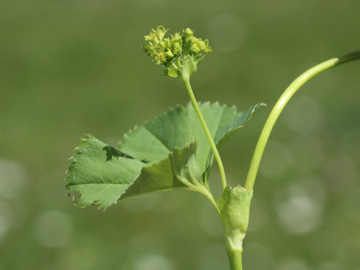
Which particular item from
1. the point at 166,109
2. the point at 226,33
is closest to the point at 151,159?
the point at 166,109

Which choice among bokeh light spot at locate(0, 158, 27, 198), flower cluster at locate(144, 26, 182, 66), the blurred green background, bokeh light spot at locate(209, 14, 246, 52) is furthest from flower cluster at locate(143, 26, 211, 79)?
bokeh light spot at locate(209, 14, 246, 52)

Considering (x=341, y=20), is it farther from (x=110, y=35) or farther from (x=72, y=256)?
(x=72, y=256)

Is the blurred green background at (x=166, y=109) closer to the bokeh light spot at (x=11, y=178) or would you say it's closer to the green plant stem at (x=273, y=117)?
the bokeh light spot at (x=11, y=178)

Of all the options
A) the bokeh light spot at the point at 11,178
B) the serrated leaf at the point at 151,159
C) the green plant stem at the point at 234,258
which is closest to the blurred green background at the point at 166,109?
the bokeh light spot at the point at 11,178

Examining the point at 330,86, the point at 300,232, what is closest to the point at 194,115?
the point at 300,232

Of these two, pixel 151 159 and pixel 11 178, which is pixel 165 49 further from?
pixel 11 178

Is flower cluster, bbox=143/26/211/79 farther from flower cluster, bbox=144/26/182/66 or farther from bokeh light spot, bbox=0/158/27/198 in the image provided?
bokeh light spot, bbox=0/158/27/198
